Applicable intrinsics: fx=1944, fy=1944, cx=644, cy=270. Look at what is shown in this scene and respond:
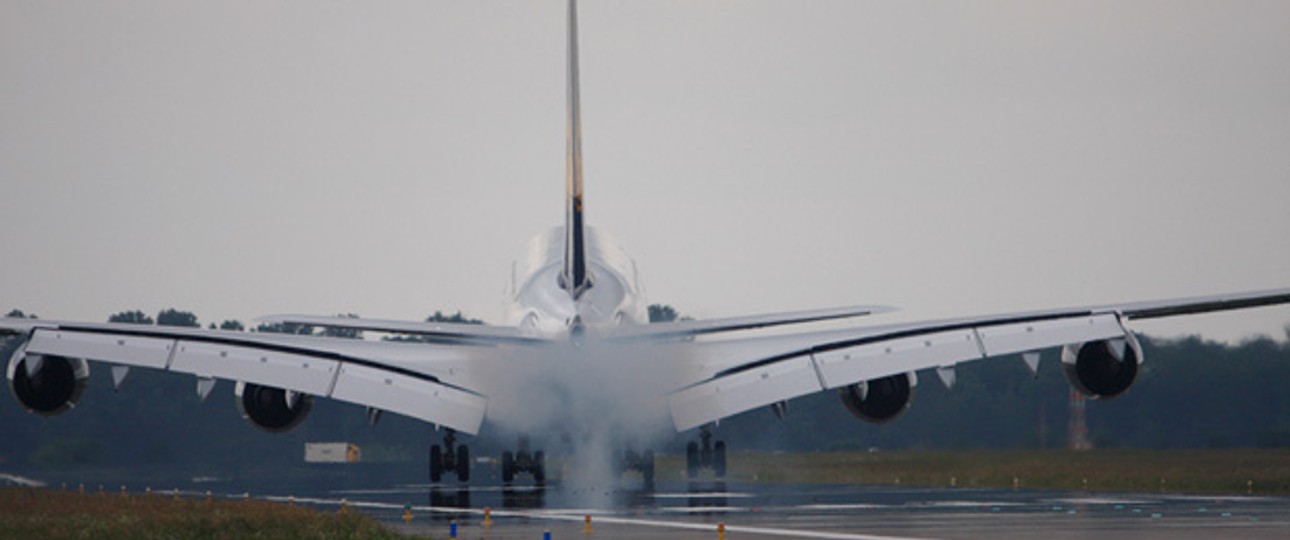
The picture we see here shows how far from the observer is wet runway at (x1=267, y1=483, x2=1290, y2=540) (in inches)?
1234

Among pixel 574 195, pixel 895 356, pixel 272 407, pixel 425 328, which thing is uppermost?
pixel 574 195

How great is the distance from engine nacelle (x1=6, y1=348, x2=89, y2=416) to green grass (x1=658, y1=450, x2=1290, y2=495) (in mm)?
23411

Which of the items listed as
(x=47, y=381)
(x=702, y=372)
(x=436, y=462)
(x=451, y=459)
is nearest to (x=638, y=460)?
(x=702, y=372)

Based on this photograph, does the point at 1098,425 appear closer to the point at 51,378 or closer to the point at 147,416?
the point at 51,378

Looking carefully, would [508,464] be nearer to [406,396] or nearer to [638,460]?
[638,460]

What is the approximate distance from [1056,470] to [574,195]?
71.4 ft

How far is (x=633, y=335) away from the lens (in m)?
44.8

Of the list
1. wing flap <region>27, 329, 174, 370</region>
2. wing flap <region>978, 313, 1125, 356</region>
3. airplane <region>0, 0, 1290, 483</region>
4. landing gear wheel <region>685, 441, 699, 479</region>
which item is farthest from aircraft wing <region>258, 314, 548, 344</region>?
wing flap <region>978, 313, 1125, 356</region>

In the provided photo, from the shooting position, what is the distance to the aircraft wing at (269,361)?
3972 cm

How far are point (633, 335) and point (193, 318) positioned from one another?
8486cm

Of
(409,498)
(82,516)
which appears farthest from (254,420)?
(82,516)

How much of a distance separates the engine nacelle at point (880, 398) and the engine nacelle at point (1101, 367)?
4.66m

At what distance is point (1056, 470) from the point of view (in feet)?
189

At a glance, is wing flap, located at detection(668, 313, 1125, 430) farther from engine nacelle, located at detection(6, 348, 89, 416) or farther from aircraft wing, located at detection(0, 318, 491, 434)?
engine nacelle, located at detection(6, 348, 89, 416)
